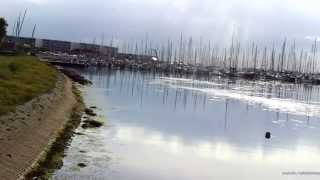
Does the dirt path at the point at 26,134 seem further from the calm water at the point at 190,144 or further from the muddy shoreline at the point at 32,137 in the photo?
the calm water at the point at 190,144

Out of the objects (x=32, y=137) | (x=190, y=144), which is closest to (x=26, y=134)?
(x=32, y=137)

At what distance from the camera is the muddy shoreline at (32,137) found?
22000 mm

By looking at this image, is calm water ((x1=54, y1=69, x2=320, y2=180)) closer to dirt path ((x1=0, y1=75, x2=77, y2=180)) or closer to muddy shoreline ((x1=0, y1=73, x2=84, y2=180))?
muddy shoreline ((x1=0, y1=73, x2=84, y2=180))

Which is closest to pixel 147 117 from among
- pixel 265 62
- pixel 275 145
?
pixel 275 145

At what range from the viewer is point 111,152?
31484 millimetres

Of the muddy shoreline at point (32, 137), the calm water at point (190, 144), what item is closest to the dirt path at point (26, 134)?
the muddy shoreline at point (32, 137)

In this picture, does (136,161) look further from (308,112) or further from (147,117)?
(308,112)

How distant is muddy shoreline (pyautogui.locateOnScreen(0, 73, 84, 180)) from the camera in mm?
22000

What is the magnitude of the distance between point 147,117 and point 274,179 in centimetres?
2600

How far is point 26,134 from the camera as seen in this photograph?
27125mm

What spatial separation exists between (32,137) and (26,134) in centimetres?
53

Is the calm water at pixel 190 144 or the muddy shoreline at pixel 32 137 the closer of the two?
the muddy shoreline at pixel 32 137

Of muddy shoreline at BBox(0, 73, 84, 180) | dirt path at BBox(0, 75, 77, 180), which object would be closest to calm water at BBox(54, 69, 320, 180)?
muddy shoreline at BBox(0, 73, 84, 180)

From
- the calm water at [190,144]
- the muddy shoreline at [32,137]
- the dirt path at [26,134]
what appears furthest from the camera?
the calm water at [190,144]
